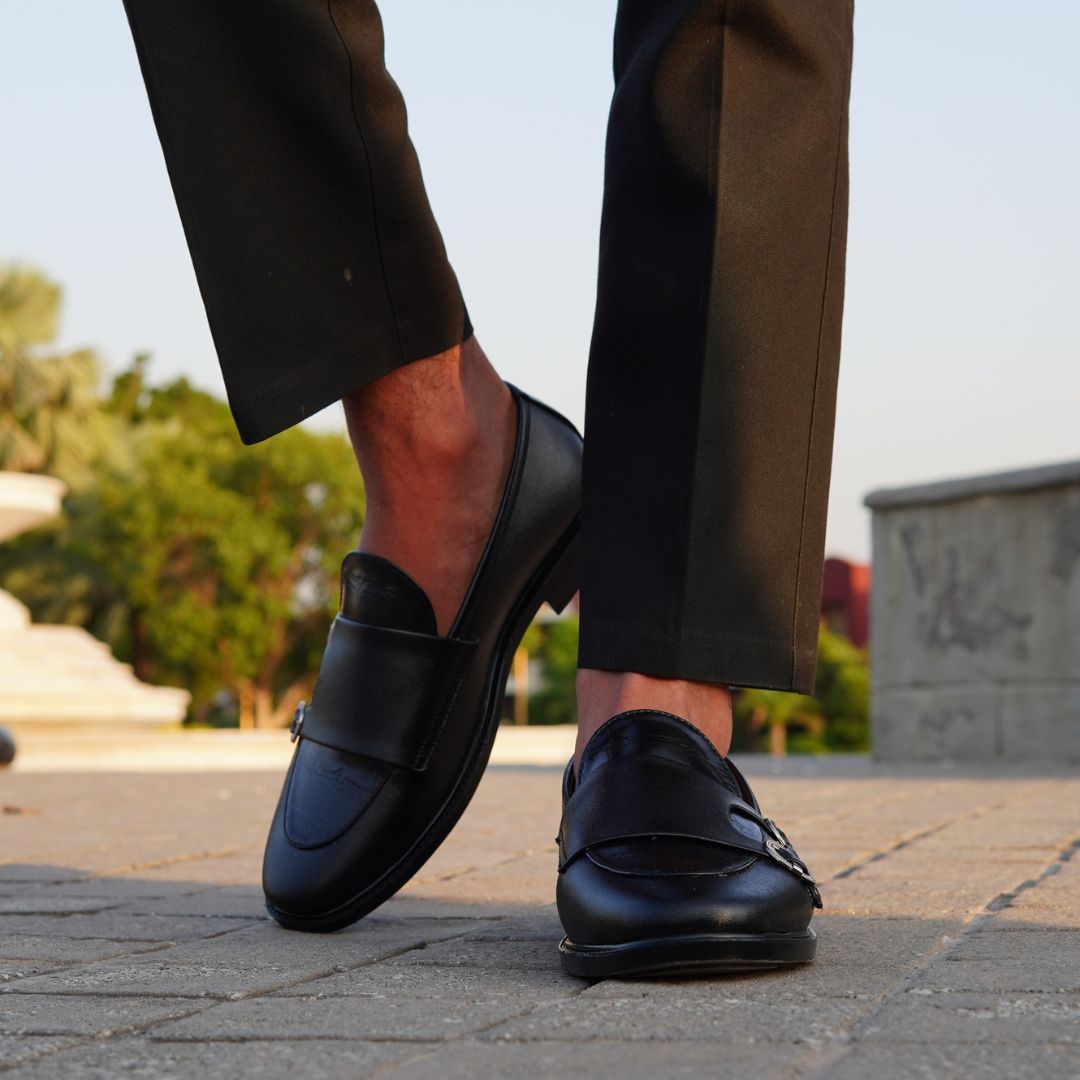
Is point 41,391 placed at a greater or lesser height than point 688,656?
greater

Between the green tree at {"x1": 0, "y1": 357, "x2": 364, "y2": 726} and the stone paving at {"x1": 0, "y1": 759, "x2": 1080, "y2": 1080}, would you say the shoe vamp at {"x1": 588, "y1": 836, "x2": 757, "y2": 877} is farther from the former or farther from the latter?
the green tree at {"x1": 0, "y1": 357, "x2": 364, "y2": 726}

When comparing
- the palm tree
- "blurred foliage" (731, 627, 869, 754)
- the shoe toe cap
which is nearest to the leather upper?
the shoe toe cap

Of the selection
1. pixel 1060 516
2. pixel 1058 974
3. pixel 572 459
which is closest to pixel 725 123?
pixel 572 459

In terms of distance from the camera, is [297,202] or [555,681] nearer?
[297,202]

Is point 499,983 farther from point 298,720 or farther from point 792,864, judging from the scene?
point 298,720

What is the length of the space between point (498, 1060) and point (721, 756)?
0.55m

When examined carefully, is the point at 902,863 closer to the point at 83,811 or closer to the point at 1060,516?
the point at 83,811

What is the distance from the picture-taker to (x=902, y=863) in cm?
243

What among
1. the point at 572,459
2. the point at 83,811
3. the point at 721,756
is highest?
the point at 572,459

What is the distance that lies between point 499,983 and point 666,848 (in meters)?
0.18

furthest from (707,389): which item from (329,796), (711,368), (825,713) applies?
(825,713)

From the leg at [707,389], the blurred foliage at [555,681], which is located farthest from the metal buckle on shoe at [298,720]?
the blurred foliage at [555,681]

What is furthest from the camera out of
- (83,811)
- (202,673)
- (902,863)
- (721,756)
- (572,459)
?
Answer: (202,673)

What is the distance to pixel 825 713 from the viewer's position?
176 feet
